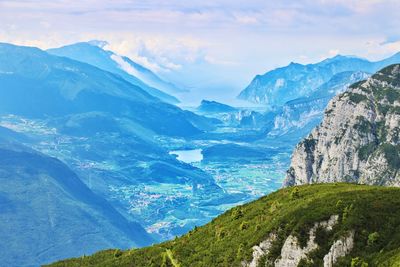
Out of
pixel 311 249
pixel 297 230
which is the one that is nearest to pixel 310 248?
pixel 311 249

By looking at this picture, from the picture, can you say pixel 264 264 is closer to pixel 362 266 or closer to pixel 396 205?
pixel 362 266

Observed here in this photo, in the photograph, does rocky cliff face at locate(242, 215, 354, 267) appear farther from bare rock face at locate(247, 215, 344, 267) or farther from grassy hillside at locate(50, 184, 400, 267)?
grassy hillside at locate(50, 184, 400, 267)

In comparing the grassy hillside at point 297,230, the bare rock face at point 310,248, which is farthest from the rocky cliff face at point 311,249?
the grassy hillside at point 297,230

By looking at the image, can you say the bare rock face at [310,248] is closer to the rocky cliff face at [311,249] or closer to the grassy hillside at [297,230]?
the rocky cliff face at [311,249]

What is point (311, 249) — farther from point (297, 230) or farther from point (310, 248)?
point (297, 230)

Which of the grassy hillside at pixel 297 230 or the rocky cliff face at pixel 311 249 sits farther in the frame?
the grassy hillside at pixel 297 230

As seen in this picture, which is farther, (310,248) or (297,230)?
(297,230)

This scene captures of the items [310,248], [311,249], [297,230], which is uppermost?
[297,230]

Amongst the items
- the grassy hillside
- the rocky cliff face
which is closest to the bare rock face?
the rocky cliff face
